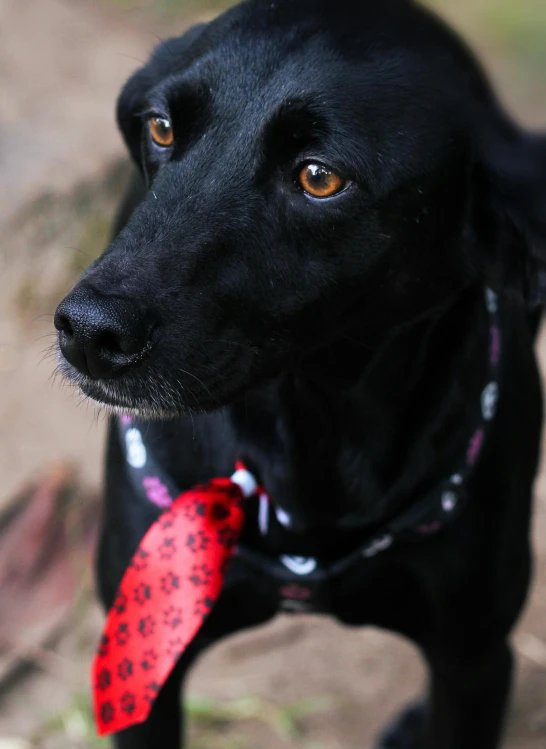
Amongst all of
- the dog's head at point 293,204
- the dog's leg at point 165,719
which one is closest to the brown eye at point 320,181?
the dog's head at point 293,204

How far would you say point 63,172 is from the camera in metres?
3.77

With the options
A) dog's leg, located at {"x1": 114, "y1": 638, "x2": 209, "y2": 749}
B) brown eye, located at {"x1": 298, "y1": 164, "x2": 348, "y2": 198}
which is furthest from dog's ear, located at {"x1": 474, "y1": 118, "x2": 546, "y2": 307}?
dog's leg, located at {"x1": 114, "y1": 638, "x2": 209, "y2": 749}

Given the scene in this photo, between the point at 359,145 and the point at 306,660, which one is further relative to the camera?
the point at 306,660

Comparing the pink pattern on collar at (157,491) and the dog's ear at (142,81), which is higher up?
the dog's ear at (142,81)

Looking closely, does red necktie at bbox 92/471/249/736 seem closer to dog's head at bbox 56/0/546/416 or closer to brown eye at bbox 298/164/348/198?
dog's head at bbox 56/0/546/416

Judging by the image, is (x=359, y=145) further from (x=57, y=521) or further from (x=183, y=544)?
(x=57, y=521)

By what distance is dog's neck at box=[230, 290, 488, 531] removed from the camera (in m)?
1.85

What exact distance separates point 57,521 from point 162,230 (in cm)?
167

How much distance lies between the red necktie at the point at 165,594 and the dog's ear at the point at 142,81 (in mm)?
622

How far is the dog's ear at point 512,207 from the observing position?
164cm

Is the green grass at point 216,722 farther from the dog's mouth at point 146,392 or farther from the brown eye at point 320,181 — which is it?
the brown eye at point 320,181

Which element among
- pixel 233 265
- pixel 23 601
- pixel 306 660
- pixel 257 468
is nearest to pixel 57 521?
pixel 23 601

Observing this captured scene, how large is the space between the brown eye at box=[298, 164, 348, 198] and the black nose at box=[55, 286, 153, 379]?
0.98ft

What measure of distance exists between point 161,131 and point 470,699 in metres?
1.21
